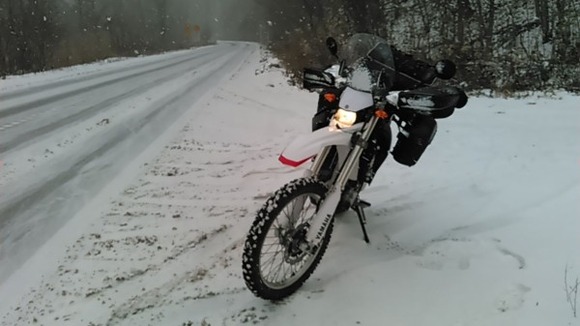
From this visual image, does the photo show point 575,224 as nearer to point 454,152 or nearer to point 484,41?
point 454,152

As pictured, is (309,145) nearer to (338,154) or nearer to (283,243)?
(338,154)

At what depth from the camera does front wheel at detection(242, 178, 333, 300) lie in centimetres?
272

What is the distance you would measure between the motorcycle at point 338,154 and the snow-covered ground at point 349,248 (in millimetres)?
215

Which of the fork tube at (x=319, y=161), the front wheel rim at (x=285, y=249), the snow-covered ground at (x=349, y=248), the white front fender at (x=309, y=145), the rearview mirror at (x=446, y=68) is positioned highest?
the rearview mirror at (x=446, y=68)

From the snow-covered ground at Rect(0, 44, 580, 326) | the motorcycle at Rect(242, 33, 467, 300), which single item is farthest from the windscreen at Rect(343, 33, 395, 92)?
the snow-covered ground at Rect(0, 44, 580, 326)

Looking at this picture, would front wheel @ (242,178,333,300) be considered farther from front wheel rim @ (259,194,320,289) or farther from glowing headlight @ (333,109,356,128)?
glowing headlight @ (333,109,356,128)

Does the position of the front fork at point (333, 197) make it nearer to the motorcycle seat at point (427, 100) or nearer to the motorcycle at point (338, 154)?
the motorcycle at point (338, 154)

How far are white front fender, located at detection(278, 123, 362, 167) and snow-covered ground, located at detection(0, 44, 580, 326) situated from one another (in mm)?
856

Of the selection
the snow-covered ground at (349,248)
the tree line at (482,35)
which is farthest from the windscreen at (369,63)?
the tree line at (482,35)

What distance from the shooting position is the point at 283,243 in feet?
9.69

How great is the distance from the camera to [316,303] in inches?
115

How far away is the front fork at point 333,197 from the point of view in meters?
3.03

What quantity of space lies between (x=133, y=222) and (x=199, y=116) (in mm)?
5503

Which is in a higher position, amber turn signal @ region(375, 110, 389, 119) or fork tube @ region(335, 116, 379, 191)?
amber turn signal @ region(375, 110, 389, 119)
